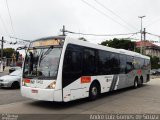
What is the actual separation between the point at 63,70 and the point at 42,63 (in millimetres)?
980

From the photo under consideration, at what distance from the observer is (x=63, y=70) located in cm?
916

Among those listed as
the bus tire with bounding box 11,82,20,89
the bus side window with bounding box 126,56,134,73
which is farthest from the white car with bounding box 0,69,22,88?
the bus side window with bounding box 126,56,134,73

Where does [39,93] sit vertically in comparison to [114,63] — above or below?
below

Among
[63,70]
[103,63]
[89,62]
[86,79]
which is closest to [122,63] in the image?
[103,63]

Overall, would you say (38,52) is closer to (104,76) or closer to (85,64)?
(85,64)

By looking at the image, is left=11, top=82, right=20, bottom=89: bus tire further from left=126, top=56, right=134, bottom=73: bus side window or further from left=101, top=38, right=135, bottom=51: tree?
left=101, top=38, right=135, bottom=51: tree

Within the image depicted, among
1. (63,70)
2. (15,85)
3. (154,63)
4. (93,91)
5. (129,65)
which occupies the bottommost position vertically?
(15,85)

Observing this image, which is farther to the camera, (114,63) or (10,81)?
(10,81)

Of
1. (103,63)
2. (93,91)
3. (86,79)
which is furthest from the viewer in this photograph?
(103,63)

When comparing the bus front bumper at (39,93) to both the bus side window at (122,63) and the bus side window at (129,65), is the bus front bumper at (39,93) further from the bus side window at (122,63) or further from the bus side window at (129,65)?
the bus side window at (129,65)

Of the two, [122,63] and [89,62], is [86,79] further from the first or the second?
[122,63]

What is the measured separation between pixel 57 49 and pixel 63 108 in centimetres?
247

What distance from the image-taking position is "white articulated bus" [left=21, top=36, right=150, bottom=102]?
9.00m

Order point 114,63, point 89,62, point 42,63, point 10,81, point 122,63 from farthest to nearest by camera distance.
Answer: point 122,63
point 10,81
point 114,63
point 89,62
point 42,63
